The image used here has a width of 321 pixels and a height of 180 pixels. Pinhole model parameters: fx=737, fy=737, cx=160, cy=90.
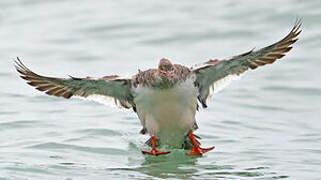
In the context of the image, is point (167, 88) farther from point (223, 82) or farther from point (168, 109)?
point (223, 82)

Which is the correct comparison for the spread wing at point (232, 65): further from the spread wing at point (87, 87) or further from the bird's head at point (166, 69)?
the spread wing at point (87, 87)

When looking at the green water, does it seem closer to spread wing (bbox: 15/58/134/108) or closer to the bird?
the bird

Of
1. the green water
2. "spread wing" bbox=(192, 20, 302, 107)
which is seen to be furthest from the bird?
the green water

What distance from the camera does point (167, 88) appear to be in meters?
9.62

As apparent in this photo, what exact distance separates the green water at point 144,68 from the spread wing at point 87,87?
765mm

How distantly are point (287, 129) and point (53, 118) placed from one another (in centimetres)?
405

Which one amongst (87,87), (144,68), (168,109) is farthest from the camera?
(144,68)

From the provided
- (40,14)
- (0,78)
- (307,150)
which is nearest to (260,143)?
(307,150)

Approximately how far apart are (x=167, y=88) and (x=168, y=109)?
308mm

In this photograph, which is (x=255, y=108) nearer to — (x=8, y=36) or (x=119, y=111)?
(x=119, y=111)

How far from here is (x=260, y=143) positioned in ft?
37.1

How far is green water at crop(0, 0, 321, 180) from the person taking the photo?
9.64m

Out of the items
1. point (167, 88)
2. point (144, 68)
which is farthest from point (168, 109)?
point (144, 68)

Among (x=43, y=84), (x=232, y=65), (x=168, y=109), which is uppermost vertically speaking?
(x=232, y=65)
